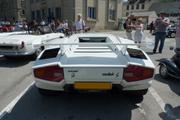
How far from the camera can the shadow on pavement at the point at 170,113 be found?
3756 mm

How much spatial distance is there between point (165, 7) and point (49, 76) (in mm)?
65748

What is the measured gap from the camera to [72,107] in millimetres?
4082

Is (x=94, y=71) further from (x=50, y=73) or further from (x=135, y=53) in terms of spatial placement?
(x=135, y=53)

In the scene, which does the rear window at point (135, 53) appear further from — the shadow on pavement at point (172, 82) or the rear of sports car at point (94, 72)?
the shadow on pavement at point (172, 82)

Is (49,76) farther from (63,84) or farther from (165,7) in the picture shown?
(165,7)

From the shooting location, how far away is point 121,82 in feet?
11.7

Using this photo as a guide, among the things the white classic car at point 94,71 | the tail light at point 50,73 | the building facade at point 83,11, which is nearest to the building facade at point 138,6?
the building facade at point 83,11

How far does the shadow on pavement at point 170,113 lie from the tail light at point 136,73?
2.26 feet

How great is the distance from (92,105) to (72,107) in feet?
1.13

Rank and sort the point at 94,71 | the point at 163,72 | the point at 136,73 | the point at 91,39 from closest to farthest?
the point at 94,71 → the point at 136,73 → the point at 91,39 → the point at 163,72

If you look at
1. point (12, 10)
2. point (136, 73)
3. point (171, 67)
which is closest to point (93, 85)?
point (136, 73)

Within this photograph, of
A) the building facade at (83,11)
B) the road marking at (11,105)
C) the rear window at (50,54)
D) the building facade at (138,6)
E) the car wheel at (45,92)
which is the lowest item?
the road marking at (11,105)

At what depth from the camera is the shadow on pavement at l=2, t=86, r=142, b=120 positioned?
3742 mm

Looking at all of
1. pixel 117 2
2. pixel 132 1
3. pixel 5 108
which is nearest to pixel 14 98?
pixel 5 108
